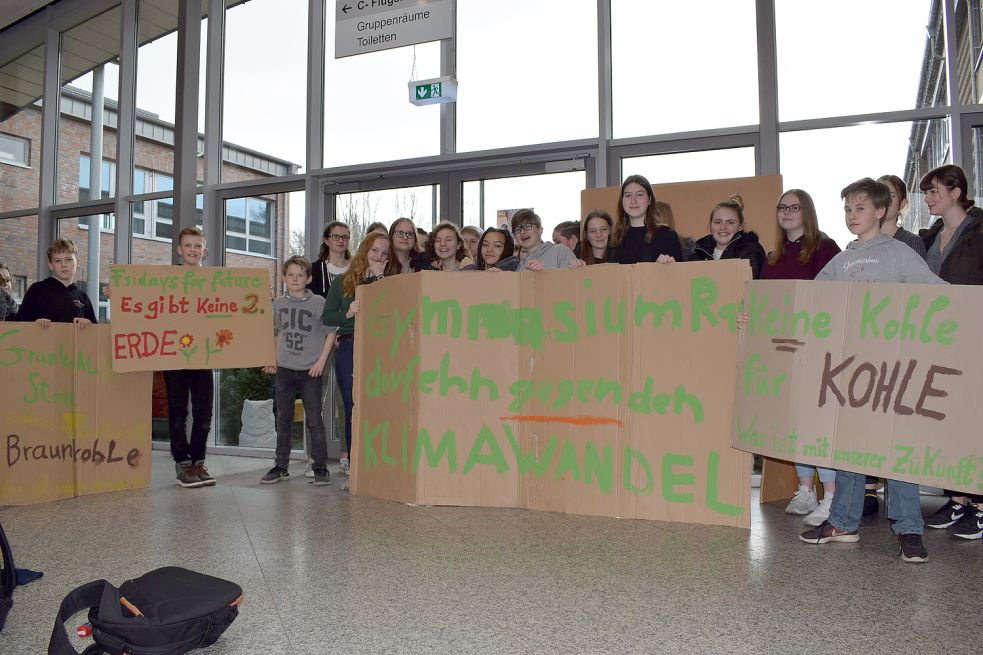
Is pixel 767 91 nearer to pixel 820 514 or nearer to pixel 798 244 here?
pixel 798 244

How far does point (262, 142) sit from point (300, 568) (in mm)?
4261

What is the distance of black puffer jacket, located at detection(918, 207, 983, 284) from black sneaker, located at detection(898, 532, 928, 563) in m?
1.04

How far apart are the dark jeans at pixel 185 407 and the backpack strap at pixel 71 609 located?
7.60ft

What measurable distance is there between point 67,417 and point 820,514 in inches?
136

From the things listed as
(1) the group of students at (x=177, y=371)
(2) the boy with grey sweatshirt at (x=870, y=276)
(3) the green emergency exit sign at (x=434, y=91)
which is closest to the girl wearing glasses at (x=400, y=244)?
(1) the group of students at (x=177, y=371)

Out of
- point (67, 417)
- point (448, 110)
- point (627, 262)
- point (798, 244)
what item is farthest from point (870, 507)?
point (67, 417)

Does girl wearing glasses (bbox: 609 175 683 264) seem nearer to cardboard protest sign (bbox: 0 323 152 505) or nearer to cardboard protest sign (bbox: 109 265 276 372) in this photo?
cardboard protest sign (bbox: 109 265 276 372)

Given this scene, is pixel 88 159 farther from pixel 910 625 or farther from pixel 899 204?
pixel 910 625

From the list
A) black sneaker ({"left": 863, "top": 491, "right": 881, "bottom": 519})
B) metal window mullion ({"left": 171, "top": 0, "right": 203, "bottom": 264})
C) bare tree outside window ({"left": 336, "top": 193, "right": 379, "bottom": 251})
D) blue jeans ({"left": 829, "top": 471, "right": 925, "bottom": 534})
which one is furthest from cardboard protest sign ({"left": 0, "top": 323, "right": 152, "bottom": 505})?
black sneaker ({"left": 863, "top": 491, "right": 881, "bottom": 519})

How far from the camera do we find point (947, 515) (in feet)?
9.78

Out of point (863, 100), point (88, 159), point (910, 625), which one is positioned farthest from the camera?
point (88, 159)

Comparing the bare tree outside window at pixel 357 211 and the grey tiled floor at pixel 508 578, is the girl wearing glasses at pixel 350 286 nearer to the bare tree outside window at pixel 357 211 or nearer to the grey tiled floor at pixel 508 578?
the grey tiled floor at pixel 508 578

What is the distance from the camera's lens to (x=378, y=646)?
1.63 m

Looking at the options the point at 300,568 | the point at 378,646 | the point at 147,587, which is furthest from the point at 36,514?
the point at 378,646
